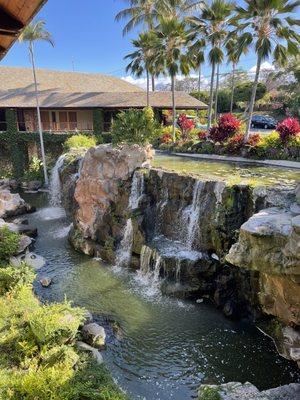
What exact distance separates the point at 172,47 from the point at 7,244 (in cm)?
1919

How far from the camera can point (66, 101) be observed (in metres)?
37.7

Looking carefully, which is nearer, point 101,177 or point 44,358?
point 44,358

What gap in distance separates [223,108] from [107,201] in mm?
43358

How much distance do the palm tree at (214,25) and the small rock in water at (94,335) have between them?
21.1 meters

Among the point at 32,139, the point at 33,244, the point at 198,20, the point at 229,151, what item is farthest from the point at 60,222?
the point at 198,20

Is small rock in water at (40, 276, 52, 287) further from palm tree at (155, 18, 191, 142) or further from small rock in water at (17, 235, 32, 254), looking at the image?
palm tree at (155, 18, 191, 142)

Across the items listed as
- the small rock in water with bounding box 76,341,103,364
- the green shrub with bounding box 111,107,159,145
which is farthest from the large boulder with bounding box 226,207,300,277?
the green shrub with bounding box 111,107,159,145

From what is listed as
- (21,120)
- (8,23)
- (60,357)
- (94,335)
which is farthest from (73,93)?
(8,23)

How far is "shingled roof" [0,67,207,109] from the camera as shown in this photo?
36.7 metres

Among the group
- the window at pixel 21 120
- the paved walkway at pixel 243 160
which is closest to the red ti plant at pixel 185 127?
the paved walkway at pixel 243 160

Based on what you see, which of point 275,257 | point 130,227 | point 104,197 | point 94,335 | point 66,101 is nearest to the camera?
point 275,257

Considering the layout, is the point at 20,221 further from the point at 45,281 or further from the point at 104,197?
the point at 45,281

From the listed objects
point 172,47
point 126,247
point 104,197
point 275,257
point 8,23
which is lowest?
point 126,247

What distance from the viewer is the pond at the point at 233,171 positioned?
16.3 m
